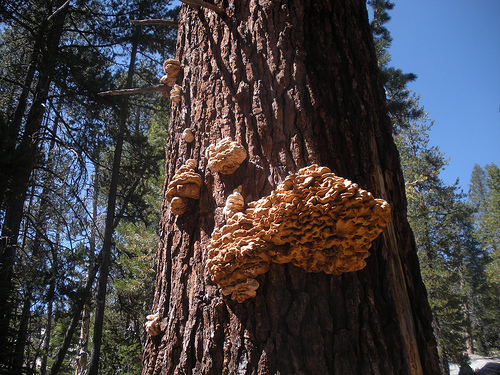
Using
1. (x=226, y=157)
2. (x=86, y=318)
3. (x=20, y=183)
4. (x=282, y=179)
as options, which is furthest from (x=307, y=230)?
(x=86, y=318)

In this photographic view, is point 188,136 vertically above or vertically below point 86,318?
above

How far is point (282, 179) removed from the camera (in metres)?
1.43

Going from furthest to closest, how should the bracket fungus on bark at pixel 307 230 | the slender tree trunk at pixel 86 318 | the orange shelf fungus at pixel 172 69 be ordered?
the slender tree trunk at pixel 86 318, the orange shelf fungus at pixel 172 69, the bracket fungus on bark at pixel 307 230

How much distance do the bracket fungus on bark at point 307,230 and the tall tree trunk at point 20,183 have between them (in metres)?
3.88

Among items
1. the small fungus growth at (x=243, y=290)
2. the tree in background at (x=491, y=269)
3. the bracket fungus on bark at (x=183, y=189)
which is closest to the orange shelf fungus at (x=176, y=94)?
the bracket fungus on bark at (x=183, y=189)

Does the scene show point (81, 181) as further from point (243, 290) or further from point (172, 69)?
point (243, 290)

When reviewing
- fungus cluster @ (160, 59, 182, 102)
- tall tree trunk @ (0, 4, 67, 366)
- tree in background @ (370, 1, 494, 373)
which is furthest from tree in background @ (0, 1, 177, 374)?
tree in background @ (370, 1, 494, 373)

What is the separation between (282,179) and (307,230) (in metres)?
0.33

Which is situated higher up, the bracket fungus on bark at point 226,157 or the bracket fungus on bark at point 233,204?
the bracket fungus on bark at point 226,157

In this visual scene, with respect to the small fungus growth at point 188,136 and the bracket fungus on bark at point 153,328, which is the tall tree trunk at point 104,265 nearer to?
the bracket fungus on bark at point 153,328

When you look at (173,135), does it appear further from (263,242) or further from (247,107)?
(263,242)

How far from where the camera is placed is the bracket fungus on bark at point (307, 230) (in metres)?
1.15

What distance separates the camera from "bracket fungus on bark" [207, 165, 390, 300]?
3.77 feet

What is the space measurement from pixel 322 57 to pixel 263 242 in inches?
43.6
